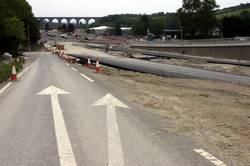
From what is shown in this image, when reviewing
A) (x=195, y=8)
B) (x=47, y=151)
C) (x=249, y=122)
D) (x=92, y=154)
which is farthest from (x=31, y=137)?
(x=195, y=8)

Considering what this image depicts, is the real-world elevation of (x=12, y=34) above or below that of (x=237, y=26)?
above

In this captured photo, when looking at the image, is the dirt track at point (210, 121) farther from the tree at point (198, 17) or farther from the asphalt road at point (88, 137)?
the tree at point (198, 17)

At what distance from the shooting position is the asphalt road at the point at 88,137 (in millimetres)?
7605

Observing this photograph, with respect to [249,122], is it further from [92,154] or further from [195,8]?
[195,8]

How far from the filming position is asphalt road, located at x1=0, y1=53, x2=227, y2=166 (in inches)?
299

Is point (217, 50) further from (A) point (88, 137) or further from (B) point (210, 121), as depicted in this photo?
(A) point (88, 137)

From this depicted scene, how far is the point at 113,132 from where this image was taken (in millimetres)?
9852

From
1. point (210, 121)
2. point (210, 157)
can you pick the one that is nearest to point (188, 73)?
point (210, 121)

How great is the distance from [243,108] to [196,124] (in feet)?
15.4

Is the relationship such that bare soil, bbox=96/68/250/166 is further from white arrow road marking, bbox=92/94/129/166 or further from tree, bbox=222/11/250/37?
tree, bbox=222/11/250/37

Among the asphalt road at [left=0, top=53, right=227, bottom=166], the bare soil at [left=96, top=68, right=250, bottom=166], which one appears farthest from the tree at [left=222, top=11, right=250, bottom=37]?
the asphalt road at [left=0, top=53, right=227, bottom=166]

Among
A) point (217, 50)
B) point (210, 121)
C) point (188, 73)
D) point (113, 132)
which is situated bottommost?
point (217, 50)

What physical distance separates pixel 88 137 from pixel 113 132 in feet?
2.29

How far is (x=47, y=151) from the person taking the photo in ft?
26.7
